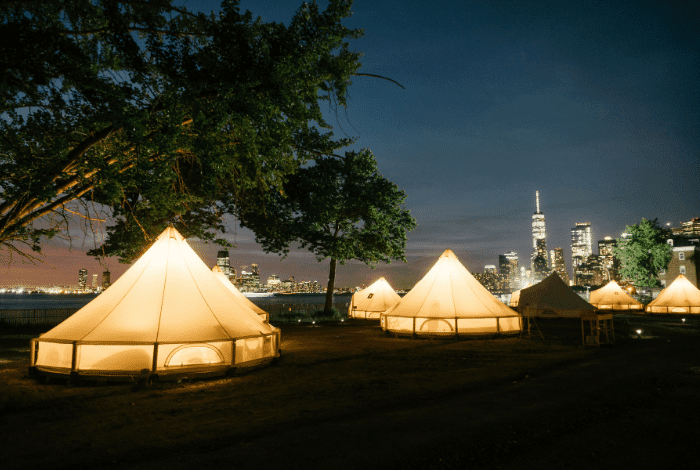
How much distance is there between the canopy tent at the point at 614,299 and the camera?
3653 cm

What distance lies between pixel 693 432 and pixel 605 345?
9872 millimetres

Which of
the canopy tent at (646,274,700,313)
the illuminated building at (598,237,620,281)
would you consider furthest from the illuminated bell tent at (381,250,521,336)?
the illuminated building at (598,237,620,281)

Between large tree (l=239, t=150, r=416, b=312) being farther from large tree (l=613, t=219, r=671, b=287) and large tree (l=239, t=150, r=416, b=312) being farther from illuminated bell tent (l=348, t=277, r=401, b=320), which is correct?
large tree (l=613, t=219, r=671, b=287)

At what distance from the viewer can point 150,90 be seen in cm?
905

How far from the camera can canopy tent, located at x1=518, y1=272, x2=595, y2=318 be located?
22672mm

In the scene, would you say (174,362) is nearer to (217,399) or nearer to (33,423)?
(217,399)

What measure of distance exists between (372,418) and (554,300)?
21.2m

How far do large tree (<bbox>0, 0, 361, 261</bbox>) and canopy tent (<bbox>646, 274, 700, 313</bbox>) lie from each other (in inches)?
1339

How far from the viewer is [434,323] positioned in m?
16.2

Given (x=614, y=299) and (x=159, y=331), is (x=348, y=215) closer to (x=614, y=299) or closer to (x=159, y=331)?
(x=159, y=331)

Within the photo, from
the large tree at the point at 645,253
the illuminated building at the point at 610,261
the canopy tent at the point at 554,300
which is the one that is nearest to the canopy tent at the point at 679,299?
the canopy tent at the point at 554,300

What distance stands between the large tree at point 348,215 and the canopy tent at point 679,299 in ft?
69.1

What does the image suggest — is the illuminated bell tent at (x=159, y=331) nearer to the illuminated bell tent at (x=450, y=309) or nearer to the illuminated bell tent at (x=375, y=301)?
the illuminated bell tent at (x=450, y=309)

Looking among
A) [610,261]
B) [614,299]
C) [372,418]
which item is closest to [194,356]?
[372,418]
